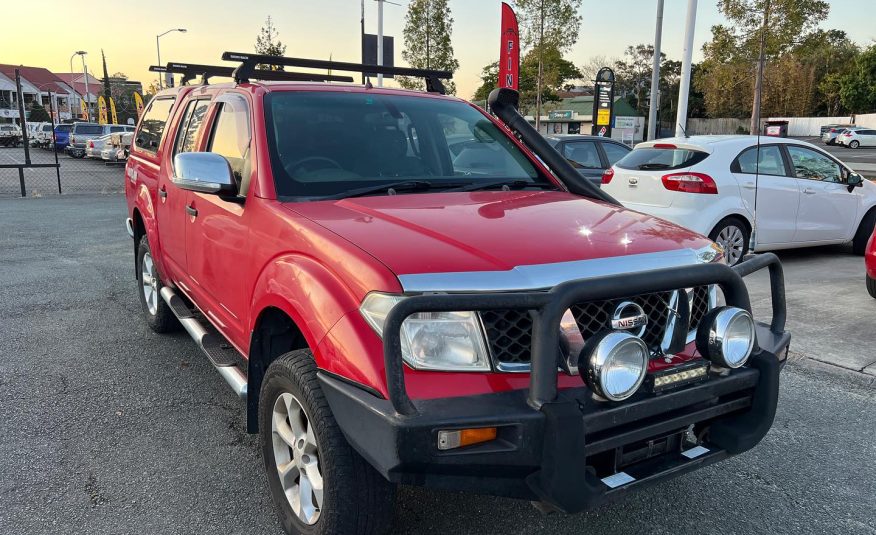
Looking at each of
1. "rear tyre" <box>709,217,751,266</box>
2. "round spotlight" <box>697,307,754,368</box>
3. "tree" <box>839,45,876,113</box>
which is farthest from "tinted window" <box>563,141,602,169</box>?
"tree" <box>839,45,876,113</box>

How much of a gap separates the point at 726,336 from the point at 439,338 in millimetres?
1025

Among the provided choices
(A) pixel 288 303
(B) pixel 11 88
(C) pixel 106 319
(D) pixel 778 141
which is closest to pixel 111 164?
(C) pixel 106 319

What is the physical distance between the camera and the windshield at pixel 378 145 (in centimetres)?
317

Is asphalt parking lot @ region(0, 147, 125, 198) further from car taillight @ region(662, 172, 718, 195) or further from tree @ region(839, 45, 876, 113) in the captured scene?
tree @ region(839, 45, 876, 113)

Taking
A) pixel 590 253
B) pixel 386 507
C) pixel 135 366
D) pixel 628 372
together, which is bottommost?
pixel 135 366

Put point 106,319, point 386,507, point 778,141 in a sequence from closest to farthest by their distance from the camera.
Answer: point 386,507 < point 106,319 < point 778,141

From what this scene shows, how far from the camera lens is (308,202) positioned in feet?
9.65

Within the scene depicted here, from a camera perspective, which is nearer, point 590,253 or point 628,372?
point 628,372

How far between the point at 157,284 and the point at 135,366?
0.75 m

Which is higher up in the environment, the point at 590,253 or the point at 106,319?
the point at 590,253

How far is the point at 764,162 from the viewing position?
795 cm

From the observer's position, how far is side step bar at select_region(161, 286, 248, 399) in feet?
10.3

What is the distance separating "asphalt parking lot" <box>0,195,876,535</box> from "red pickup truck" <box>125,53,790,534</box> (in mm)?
305

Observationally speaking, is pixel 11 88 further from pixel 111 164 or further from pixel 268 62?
pixel 268 62
